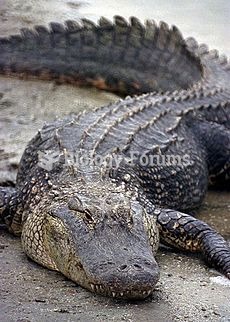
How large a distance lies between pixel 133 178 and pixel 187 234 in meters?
0.44

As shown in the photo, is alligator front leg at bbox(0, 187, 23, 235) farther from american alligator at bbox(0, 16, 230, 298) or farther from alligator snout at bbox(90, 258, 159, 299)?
alligator snout at bbox(90, 258, 159, 299)

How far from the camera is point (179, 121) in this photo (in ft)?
18.2

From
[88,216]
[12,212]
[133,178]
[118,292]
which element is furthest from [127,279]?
[12,212]

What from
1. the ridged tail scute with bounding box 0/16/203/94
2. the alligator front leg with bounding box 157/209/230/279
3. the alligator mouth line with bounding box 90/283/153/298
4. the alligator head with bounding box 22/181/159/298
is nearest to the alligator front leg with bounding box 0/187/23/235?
the alligator head with bounding box 22/181/159/298

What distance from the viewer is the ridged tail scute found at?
7.48 meters

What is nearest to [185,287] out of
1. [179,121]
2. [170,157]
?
[170,157]

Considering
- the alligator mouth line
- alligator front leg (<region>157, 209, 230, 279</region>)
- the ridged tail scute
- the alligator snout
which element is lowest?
the ridged tail scute

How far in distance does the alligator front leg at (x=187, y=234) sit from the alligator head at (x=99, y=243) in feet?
1.21

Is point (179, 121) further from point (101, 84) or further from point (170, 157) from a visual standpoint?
point (101, 84)

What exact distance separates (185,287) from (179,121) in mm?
1808

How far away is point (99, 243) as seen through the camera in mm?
3768

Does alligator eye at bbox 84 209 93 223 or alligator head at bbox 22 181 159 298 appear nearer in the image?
alligator head at bbox 22 181 159 298

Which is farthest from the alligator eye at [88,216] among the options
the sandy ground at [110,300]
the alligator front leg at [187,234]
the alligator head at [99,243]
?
the alligator front leg at [187,234]

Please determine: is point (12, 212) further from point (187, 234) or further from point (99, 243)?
point (99, 243)
